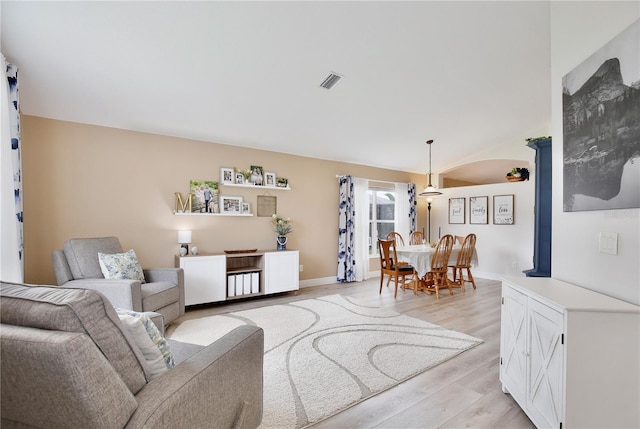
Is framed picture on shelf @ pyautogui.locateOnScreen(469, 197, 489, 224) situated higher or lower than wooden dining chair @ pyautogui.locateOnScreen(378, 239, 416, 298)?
higher

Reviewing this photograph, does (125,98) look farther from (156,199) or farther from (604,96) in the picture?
(604,96)

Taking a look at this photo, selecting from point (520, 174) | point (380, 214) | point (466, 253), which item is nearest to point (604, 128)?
point (466, 253)

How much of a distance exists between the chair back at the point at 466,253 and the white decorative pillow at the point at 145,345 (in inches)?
185

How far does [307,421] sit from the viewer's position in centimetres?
163

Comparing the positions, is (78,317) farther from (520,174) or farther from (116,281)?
(520,174)

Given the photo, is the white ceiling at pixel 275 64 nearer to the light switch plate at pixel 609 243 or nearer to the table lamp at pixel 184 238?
the table lamp at pixel 184 238

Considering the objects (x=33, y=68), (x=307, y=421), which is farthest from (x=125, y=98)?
(x=307, y=421)

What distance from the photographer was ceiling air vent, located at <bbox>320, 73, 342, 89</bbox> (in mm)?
2955

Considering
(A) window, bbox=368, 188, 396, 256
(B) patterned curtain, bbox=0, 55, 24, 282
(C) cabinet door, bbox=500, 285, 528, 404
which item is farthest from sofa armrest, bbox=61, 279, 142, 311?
(A) window, bbox=368, 188, 396, 256

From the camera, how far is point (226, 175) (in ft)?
13.8

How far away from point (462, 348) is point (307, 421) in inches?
65.9

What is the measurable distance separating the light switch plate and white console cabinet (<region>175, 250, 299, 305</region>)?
353 cm

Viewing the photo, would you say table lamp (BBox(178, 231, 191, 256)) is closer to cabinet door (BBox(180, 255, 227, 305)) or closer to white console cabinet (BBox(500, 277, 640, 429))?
cabinet door (BBox(180, 255, 227, 305))

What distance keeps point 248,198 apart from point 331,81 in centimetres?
223
